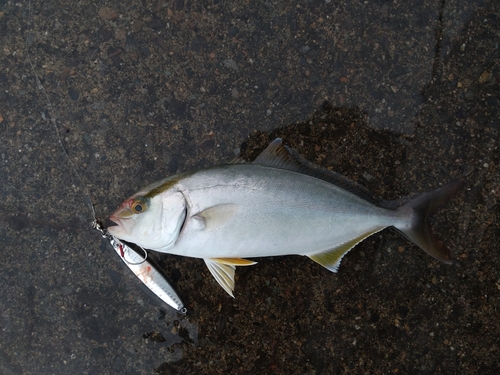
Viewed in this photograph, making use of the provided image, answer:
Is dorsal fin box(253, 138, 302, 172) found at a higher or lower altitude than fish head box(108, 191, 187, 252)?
higher

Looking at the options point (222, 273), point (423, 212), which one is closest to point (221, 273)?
point (222, 273)

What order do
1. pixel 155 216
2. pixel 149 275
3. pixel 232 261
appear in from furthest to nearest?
pixel 149 275
pixel 232 261
pixel 155 216

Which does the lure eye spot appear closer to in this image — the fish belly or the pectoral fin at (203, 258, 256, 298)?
the fish belly

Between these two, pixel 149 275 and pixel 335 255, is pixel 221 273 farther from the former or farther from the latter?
pixel 335 255

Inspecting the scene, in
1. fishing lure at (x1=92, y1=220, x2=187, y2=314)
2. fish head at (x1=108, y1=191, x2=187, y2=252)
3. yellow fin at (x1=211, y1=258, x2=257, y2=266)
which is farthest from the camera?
fishing lure at (x1=92, y1=220, x2=187, y2=314)

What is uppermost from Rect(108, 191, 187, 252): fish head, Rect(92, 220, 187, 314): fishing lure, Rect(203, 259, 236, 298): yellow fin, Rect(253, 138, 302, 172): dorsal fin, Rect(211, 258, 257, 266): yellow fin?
Rect(253, 138, 302, 172): dorsal fin

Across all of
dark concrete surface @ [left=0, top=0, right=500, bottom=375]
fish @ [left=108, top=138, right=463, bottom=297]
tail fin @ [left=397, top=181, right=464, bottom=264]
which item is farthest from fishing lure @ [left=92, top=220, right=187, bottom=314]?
tail fin @ [left=397, top=181, right=464, bottom=264]

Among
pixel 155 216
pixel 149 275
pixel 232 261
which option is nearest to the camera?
pixel 155 216
